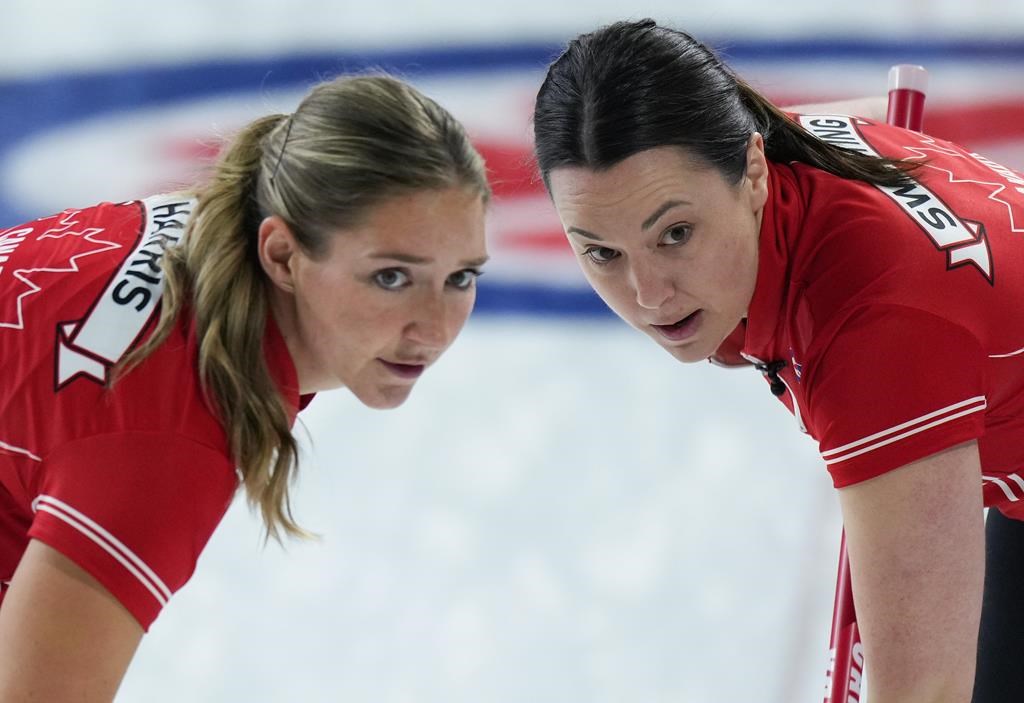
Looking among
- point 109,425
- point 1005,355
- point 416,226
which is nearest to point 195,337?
point 109,425

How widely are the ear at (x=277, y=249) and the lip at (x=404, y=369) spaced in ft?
0.42

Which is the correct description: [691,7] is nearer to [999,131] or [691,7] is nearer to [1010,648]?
[999,131]

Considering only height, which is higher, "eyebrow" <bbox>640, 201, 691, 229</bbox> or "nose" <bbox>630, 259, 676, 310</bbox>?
"eyebrow" <bbox>640, 201, 691, 229</bbox>

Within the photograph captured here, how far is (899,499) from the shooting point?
1257mm

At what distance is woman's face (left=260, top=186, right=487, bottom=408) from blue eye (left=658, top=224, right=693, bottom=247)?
21cm

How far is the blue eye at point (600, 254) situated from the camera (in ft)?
4.61

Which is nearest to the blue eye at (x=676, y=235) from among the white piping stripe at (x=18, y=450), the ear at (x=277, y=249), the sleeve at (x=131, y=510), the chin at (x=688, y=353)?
the chin at (x=688, y=353)

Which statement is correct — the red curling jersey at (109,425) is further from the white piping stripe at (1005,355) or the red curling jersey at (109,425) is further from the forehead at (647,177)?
the white piping stripe at (1005,355)

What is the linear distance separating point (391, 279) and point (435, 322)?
2.3 inches

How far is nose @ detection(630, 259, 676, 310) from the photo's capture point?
138 centimetres

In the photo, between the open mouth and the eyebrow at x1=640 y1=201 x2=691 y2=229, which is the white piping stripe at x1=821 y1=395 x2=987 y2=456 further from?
the open mouth

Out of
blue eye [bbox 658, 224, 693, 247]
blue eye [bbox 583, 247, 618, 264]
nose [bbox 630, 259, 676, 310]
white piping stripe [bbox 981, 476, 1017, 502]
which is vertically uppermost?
blue eye [bbox 658, 224, 693, 247]

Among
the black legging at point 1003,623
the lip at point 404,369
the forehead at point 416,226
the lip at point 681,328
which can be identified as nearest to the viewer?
the forehead at point 416,226

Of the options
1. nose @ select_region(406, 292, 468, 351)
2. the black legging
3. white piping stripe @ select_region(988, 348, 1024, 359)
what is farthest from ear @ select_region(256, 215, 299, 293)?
the black legging
